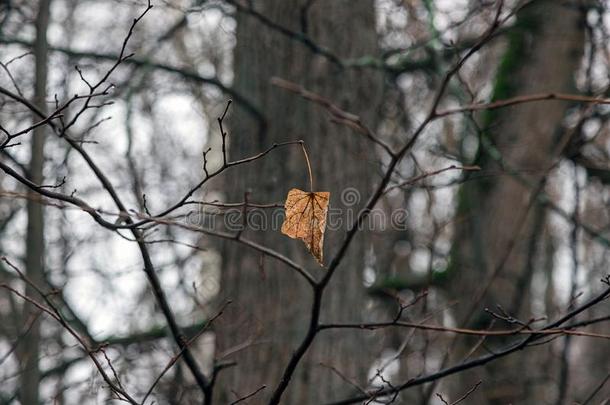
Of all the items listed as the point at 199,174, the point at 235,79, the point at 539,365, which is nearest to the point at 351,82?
the point at 235,79

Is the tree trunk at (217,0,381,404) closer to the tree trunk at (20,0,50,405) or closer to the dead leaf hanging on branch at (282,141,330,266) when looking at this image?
the tree trunk at (20,0,50,405)

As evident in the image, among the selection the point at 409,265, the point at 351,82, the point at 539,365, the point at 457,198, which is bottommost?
the point at 539,365

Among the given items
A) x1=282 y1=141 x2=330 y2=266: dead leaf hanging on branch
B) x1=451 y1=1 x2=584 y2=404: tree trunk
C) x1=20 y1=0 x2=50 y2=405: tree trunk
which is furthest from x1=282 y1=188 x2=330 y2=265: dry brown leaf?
x1=451 y1=1 x2=584 y2=404: tree trunk

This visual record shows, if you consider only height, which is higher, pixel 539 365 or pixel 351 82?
pixel 351 82

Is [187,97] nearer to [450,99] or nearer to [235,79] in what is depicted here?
[235,79]

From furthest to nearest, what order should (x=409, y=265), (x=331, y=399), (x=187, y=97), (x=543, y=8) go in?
1. (x=409, y=265)
2. (x=543, y=8)
3. (x=187, y=97)
4. (x=331, y=399)

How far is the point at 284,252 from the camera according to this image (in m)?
4.28

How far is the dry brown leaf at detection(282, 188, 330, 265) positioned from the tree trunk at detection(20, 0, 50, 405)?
1.77 metres

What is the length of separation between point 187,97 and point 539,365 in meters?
3.42

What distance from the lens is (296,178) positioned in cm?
439

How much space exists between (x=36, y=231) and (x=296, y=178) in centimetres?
137

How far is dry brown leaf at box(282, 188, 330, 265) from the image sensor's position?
6.88 ft

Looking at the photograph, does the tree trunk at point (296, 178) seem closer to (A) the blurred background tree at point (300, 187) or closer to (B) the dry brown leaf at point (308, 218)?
(A) the blurred background tree at point (300, 187)

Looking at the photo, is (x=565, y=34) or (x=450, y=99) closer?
(x=565, y=34)
